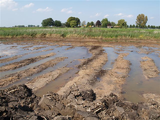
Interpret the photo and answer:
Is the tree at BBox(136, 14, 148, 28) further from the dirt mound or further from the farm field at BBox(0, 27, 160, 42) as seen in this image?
the dirt mound

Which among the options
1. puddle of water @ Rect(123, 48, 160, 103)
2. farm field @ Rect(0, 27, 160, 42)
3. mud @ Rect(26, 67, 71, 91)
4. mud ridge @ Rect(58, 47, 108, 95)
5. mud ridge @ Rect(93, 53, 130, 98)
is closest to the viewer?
puddle of water @ Rect(123, 48, 160, 103)

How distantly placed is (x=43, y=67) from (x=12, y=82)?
265 centimetres

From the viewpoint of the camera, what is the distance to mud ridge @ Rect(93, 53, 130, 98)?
645cm

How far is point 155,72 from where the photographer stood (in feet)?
29.7

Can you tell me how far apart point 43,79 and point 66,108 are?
→ 3.92m

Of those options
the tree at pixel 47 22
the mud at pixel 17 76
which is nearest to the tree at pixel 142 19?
the tree at pixel 47 22

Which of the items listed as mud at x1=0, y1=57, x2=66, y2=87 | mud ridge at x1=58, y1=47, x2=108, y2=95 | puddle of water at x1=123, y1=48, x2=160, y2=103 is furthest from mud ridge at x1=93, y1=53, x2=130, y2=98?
mud at x1=0, y1=57, x2=66, y2=87

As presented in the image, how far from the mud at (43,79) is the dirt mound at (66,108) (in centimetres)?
199

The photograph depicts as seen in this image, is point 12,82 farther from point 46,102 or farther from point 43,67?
point 46,102

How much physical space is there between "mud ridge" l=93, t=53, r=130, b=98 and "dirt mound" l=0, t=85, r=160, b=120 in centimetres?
160

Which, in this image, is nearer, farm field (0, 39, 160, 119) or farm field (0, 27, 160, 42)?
farm field (0, 39, 160, 119)

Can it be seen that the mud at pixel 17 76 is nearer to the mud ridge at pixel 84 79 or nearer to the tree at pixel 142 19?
the mud ridge at pixel 84 79

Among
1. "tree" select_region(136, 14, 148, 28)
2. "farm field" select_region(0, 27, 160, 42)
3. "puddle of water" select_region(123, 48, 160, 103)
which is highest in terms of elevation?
"tree" select_region(136, 14, 148, 28)

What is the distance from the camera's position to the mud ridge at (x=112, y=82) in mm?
6450
